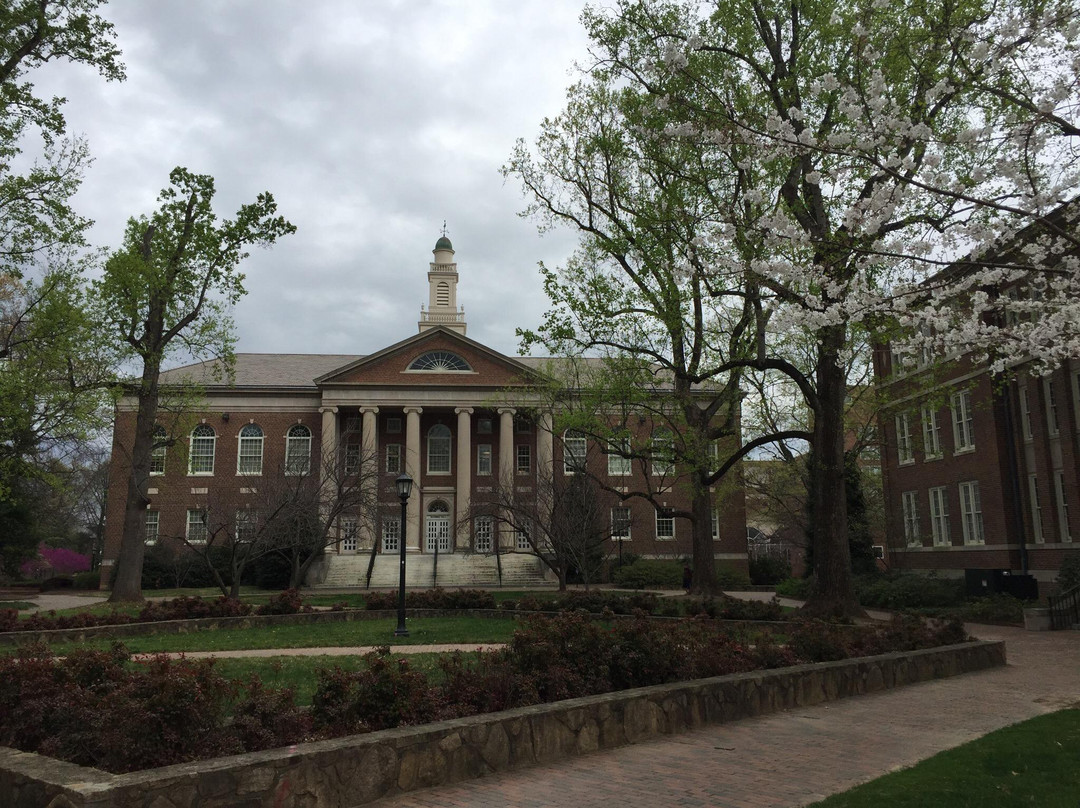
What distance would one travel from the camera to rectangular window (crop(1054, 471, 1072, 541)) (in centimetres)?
2570

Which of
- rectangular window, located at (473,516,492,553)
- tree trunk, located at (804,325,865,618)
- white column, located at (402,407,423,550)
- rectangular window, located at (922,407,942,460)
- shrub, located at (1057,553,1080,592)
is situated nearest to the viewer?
tree trunk, located at (804,325,865,618)

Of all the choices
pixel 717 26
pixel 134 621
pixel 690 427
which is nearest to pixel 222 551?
pixel 134 621

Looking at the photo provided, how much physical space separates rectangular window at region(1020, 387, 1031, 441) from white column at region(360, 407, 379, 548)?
74.6 ft

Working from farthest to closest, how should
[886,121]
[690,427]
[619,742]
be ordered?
[690,427] → [886,121] → [619,742]

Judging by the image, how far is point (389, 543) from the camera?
151 feet

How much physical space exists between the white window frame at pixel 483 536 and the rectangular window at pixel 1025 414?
23.9 metres

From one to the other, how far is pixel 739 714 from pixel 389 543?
38.4m

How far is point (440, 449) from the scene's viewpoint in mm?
49688

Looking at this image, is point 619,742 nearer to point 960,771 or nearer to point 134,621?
point 960,771

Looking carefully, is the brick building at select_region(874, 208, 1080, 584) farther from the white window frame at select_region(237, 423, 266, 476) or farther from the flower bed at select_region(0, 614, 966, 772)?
the white window frame at select_region(237, 423, 266, 476)

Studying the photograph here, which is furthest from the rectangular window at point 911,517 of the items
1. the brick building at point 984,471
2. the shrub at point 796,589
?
the shrub at point 796,589

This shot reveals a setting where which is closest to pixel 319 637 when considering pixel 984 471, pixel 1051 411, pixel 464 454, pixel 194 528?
pixel 1051 411

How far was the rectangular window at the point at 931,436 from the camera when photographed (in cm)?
3195

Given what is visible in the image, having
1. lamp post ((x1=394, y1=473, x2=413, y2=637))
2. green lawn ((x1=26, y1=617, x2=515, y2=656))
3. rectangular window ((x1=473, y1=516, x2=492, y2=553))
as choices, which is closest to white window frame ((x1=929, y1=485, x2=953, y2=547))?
green lawn ((x1=26, y1=617, x2=515, y2=656))
